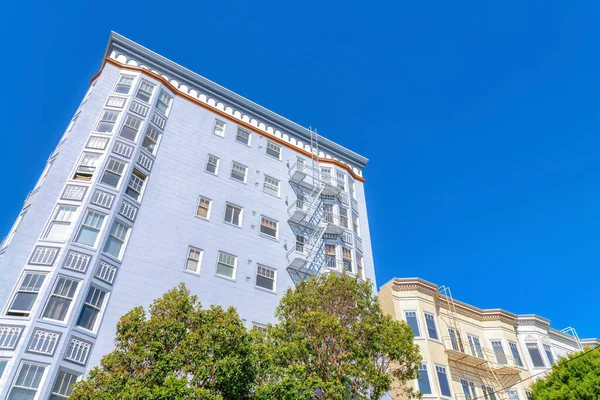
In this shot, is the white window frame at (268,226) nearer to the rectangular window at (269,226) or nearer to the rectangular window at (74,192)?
the rectangular window at (269,226)

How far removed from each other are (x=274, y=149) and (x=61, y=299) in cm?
1941

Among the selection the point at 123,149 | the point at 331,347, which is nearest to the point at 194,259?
the point at 123,149

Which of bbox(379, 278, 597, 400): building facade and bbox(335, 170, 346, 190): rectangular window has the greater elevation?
bbox(335, 170, 346, 190): rectangular window

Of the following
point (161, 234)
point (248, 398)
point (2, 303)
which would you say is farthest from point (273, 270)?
point (2, 303)

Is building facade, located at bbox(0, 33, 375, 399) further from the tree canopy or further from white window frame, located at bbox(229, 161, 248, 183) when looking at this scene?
the tree canopy

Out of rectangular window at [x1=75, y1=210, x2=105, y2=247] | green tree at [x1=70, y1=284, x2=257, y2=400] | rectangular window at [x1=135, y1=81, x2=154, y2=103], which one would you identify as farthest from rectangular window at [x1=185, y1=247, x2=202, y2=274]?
rectangular window at [x1=135, y1=81, x2=154, y2=103]

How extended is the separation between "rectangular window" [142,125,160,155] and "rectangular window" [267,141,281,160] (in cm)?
880

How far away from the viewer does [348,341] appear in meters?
17.9

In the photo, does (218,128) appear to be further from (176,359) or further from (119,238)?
(176,359)

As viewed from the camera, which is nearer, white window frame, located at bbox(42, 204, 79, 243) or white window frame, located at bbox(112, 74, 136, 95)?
white window frame, located at bbox(42, 204, 79, 243)

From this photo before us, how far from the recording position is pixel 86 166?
80.7 ft

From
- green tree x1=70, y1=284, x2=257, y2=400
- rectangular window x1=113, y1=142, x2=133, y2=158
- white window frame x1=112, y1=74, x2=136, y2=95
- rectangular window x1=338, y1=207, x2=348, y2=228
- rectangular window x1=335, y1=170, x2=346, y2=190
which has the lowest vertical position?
green tree x1=70, y1=284, x2=257, y2=400

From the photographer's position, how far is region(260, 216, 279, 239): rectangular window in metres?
29.1

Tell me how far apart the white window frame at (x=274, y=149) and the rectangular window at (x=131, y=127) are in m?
Result: 9.88
